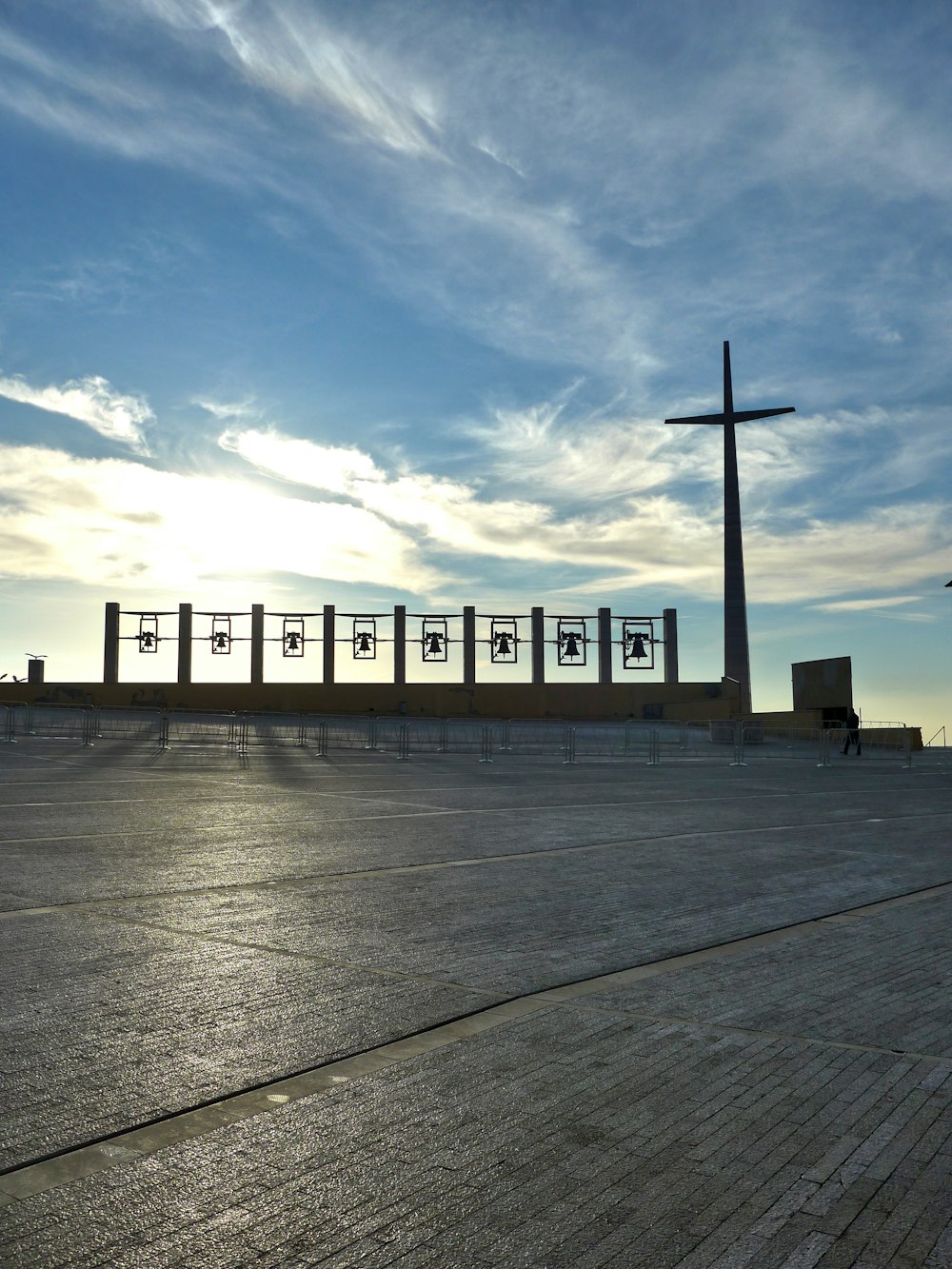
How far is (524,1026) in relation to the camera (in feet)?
14.6

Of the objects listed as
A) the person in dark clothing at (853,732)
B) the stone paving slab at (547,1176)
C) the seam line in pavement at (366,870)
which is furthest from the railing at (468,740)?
the stone paving slab at (547,1176)

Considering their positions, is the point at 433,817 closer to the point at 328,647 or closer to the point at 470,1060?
the point at 470,1060

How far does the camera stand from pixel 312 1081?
379 cm

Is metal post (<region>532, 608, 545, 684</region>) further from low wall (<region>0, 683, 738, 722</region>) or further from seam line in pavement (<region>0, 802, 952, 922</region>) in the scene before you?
seam line in pavement (<region>0, 802, 952, 922</region>)

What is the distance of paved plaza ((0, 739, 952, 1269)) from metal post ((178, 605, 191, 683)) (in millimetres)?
56774

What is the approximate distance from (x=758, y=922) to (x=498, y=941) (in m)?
1.89

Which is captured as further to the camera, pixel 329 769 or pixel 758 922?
pixel 329 769

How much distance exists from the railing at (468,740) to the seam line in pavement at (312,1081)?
2268 cm

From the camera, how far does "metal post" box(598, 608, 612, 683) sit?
2653 inches

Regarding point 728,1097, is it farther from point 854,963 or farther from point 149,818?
point 149,818

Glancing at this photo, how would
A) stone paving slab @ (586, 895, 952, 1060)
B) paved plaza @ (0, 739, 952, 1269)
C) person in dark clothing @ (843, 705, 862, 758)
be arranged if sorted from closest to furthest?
paved plaza @ (0, 739, 952, 1269), stone paving slab @ (586, 895, 952, 1060), person in dark clothing @ (843, 705, 862, 758)

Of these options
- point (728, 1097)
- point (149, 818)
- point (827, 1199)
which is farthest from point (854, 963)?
point (149, 818)

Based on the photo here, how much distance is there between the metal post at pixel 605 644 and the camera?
6738cm

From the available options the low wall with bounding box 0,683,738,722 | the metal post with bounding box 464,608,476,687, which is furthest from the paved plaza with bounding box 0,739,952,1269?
the metal post with bounding box 464,608,476,687
